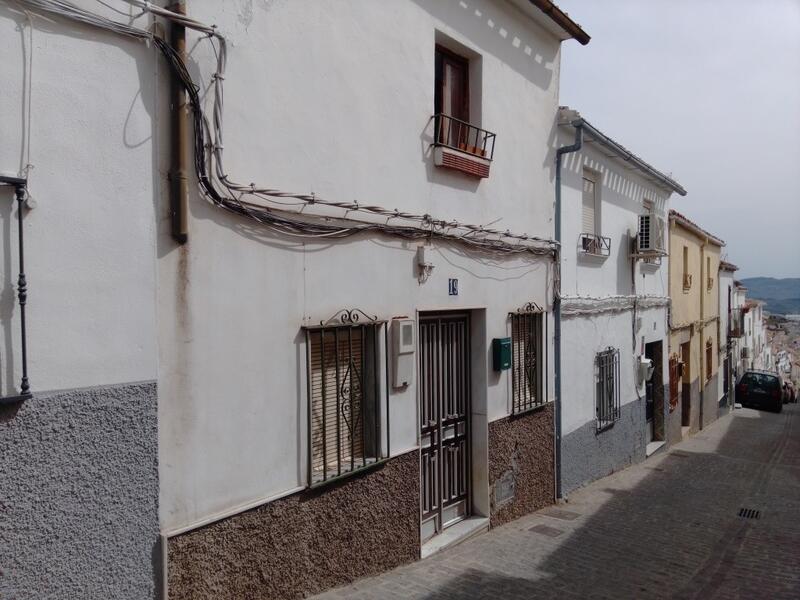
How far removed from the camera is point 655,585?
613cm

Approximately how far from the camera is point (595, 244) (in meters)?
9.91

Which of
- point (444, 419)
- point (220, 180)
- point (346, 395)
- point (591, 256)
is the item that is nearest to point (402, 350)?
point (346, 395)

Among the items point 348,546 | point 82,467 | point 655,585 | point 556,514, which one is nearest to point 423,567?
point 348,546

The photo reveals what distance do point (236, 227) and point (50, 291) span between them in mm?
1308

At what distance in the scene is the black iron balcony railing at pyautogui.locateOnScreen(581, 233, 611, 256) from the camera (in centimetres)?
959

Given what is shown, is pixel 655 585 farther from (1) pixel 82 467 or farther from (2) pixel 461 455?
(1) pixel 82 467

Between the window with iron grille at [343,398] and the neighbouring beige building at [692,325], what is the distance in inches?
432

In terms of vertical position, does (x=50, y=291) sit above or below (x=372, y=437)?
above

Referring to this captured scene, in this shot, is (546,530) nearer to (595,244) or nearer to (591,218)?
(595,244)

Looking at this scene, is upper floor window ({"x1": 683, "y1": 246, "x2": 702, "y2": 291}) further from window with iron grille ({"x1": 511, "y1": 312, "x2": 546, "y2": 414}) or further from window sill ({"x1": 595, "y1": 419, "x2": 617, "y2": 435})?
window with iron grille ({"x1": 511, "y1": 312, "x2": 546, "y2": 414})

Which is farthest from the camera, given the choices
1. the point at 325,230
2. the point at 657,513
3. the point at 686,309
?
the point at 686,309

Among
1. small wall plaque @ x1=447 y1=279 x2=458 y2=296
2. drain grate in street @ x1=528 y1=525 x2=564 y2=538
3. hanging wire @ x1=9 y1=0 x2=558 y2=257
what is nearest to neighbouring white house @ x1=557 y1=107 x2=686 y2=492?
drain grate in street @ x1=528 y1=525 x2=564 y2=538

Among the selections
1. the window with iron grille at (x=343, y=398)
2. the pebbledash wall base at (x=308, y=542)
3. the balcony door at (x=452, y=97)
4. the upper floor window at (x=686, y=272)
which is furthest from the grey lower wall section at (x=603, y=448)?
the upper floor window at (x=686, y=272)

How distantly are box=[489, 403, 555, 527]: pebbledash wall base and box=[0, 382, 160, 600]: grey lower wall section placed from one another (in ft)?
14.0
